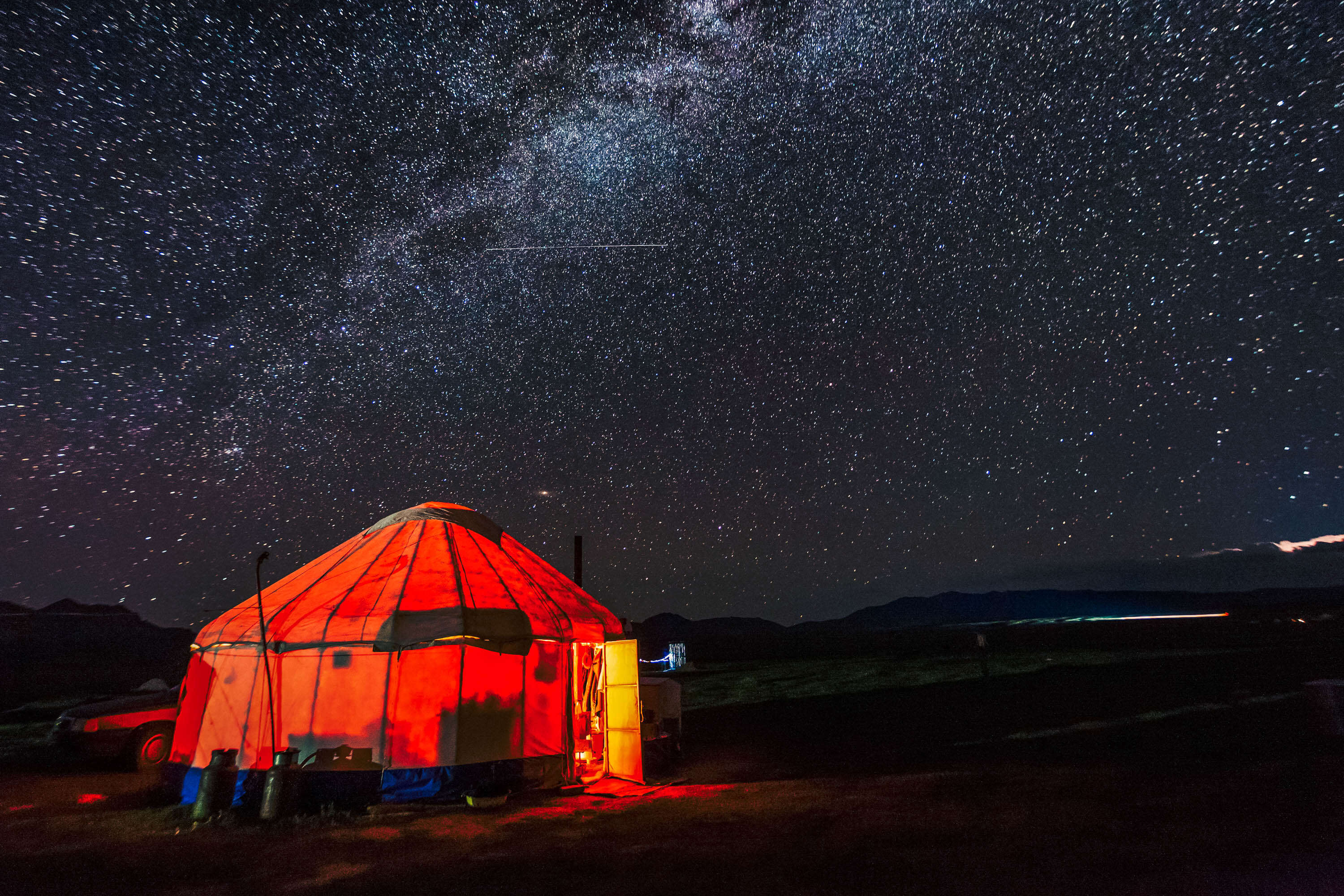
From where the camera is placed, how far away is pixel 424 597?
8969 mm

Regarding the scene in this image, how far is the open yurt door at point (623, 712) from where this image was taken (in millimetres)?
9641

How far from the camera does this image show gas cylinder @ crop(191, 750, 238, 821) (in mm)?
8133

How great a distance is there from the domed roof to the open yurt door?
0.36 meters

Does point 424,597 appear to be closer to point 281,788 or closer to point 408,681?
point 408,681

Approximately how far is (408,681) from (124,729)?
24.5 ft

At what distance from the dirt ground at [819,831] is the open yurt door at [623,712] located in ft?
2.18

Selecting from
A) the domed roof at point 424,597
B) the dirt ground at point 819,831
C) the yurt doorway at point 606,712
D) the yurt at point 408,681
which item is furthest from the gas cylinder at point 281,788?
the yurt doorway at point 606,712

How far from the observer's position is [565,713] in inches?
382

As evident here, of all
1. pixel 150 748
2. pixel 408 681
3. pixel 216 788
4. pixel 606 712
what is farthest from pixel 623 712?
pixel 150 748

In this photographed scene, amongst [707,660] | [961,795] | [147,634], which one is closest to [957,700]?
[961,795]

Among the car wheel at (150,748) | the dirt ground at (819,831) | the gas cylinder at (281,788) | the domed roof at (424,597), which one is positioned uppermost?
the domed roof at (424,597)

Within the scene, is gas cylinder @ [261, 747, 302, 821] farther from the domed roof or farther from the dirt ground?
the domed roof

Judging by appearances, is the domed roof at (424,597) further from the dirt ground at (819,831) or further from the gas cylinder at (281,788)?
the dirt ground at (819,831)

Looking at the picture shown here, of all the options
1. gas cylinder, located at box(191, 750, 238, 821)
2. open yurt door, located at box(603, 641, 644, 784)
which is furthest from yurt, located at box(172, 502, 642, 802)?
gas cylinder, located at box(191, 750, 238, 821)
